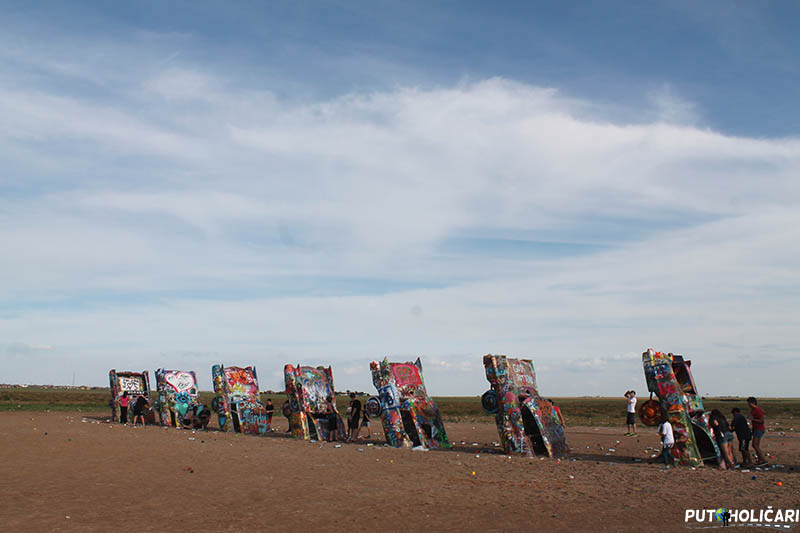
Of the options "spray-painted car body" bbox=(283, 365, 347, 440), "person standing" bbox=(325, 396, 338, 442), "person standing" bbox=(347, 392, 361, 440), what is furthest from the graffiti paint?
"person standing" bbox=(347, 392, 361, 440)

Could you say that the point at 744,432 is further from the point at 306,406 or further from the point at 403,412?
the point at 306,406

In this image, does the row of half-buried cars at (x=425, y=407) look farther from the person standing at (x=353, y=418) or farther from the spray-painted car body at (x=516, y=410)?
the person standing at (x=353, y=418)

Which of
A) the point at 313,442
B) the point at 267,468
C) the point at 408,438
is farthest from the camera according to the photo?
the point at 313,442

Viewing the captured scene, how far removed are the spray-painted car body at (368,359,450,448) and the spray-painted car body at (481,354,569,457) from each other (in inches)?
131

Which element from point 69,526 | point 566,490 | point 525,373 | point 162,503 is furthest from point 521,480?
point 69,526

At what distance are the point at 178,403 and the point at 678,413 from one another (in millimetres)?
25732

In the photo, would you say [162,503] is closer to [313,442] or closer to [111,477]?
[111,477]

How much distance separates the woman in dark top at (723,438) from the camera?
19.7 meters

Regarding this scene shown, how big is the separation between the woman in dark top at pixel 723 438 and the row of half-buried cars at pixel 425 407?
21 cm

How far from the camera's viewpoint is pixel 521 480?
17.5m

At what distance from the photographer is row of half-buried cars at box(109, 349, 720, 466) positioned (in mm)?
20297

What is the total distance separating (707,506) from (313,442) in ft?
55.6


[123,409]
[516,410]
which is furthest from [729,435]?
[123,409]

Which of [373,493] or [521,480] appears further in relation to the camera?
[521,480]
